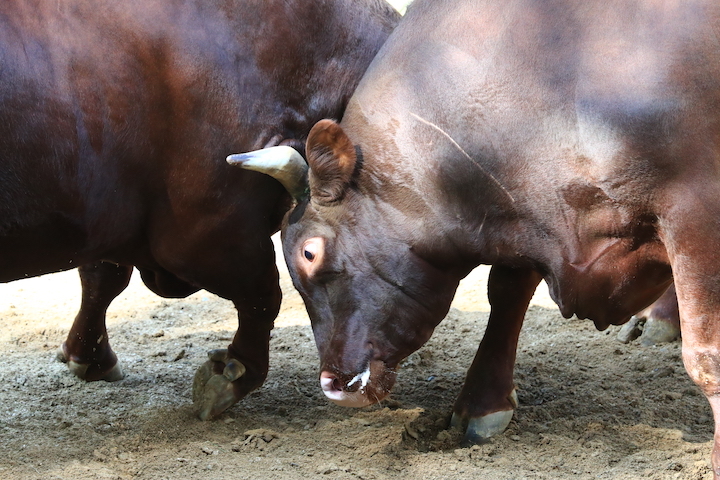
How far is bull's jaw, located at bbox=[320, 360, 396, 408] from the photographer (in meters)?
3.77

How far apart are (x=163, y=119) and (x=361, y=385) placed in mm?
1358

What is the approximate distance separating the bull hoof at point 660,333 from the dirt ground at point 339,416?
0.28 feet

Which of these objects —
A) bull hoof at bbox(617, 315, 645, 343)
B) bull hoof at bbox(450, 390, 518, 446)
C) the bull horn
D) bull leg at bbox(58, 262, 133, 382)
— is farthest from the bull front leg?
bull leg at bbox(58, 262, 133, 382)

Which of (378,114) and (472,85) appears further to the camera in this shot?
(378,114)

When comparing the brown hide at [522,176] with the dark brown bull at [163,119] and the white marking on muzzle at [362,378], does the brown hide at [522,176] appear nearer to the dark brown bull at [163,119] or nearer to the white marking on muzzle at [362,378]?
the white marking on muzzle at [362,378]

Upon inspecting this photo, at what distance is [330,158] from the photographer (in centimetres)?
372

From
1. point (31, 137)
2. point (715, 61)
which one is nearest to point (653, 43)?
point (715, 61)

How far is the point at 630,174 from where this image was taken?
3125 mm

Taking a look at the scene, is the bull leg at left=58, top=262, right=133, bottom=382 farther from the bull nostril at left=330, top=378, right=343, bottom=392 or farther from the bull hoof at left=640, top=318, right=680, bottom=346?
the bull hoof at left=640, top=318, right=680, bottom=346

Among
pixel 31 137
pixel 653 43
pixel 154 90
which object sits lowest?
pixel 31 137

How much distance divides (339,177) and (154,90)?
83 cm

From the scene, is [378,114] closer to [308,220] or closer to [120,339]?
[308,220]

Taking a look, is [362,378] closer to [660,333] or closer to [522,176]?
[522,176]

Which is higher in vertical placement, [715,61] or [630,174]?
[715,61]
